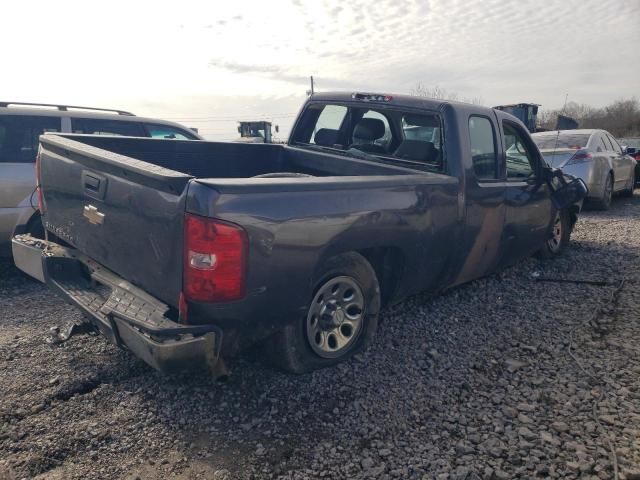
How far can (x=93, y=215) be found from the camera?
324 cm

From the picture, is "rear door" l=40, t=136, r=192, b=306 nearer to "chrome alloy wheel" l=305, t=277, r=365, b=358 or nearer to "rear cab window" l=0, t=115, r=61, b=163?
"chrome alloy wheel" l=305, t=277, r=365, b=358

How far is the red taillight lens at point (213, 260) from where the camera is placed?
8.26 ft

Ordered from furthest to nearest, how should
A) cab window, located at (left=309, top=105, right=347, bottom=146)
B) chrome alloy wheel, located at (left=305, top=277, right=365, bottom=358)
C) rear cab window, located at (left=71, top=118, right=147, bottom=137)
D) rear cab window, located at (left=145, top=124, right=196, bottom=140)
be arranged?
1. rear cab window, located at (left=145, top=124, right=196, bottom=140)
2. rear cab window, located at (left=71, top=118, right=147, bottom=137)
3. cab window, located at (left=309, top=105, right=347, bottom=146)
4. chrome alloy wheel, located at (left=305, top=277, right=365, bottom=358)

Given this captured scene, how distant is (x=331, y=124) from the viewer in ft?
17.1

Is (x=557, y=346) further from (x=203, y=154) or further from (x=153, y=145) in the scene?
(x=153, y=145)

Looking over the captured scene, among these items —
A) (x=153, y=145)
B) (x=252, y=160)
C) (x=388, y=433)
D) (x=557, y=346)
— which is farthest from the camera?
(x=252, y=160)

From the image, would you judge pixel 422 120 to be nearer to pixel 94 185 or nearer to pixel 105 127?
pixel 94 185

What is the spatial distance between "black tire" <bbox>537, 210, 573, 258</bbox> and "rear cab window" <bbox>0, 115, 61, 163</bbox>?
6041mm

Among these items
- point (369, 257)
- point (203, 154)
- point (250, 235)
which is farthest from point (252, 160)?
point (250, 235)

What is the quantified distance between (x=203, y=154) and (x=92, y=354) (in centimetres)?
203

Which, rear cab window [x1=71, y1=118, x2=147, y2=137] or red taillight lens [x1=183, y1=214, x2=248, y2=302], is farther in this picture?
rear cab window [x1=71, y1=118, x2=147, y2=137]

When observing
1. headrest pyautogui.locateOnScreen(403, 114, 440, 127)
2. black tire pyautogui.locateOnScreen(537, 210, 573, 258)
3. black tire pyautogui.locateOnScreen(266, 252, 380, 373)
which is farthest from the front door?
black tire pyautogui.locateOnScreen(266, 252, 380, 373)

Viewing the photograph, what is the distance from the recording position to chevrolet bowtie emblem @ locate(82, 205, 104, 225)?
3.18 m

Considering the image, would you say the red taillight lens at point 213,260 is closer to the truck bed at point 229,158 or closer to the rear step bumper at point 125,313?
the rear step bumper at point 125,313
